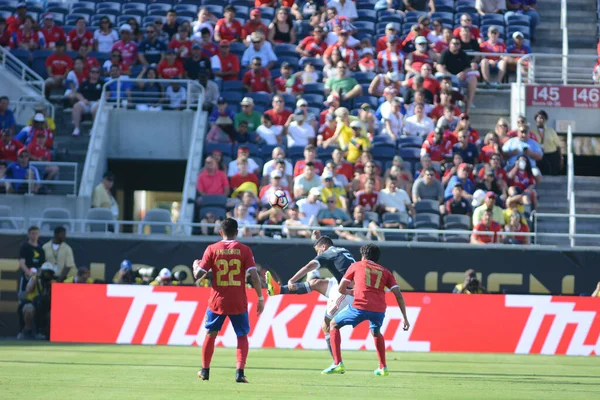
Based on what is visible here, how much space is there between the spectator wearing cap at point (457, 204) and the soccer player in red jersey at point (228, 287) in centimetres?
985

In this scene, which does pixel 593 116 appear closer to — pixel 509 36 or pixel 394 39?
pixel 509 36

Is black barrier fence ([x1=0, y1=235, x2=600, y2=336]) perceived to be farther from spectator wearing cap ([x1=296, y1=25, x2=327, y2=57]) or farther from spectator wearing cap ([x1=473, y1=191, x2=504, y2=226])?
spectator wearing cap ([x1=296, y1=25, x2=327, y2=57])

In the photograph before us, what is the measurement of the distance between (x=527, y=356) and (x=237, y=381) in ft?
27.3

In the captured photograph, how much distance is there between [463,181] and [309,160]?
9.98 feet

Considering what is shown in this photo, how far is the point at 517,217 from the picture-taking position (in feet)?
69.6

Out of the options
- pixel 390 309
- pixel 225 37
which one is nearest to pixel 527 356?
pixel 390 309

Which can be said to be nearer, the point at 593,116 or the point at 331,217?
the point at 331,217

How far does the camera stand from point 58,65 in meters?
25.6

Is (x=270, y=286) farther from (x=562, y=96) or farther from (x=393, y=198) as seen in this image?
(x=562, y=96)

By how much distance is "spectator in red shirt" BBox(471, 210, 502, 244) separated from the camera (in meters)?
21.0

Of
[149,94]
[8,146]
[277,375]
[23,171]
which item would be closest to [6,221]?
[23,171]

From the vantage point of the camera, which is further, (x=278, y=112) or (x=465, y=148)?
(x=278, y=112)

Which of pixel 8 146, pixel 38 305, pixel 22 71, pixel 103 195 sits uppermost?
pixel 22 71

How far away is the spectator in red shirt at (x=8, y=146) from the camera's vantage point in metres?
22.9
